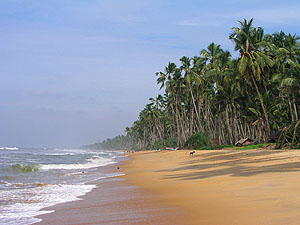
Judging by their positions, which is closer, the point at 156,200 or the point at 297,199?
the point at 297,199

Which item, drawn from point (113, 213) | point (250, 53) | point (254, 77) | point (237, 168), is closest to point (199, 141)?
point (254, 77)

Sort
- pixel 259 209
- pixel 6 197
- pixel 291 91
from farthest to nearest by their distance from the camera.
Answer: pixel 291 91 → pixel 6 197 → pixel 259 209

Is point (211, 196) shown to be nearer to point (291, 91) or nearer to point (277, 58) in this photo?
point (291, 91)

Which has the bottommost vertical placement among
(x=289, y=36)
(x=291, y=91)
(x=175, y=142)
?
(x=175, y=142)

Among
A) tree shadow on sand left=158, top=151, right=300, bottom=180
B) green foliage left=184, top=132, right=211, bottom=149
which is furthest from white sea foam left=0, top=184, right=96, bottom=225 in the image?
green foliage left=184, top=132, right=211, bottom=149

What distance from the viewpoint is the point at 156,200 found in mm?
7625

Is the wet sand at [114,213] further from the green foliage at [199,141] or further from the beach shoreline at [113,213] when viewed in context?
the green foliage at [199,141]

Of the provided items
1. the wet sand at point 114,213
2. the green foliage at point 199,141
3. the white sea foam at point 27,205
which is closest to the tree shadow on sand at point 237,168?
the wet sand at point 114,213

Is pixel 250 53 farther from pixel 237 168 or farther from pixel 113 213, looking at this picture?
pixel 113 213

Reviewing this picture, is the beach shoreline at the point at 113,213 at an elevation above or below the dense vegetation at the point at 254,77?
below

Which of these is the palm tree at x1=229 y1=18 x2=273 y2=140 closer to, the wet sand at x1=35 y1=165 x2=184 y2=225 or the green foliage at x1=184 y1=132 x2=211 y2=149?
the green foliage at x1=184 y1=132 x2=211 y2=149

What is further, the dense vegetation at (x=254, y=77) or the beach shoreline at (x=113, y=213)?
the dense vegetation at (x=254, y=77)

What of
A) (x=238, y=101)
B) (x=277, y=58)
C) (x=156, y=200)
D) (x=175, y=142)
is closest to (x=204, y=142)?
(x=238, y=101)

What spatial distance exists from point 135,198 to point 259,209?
399cm
